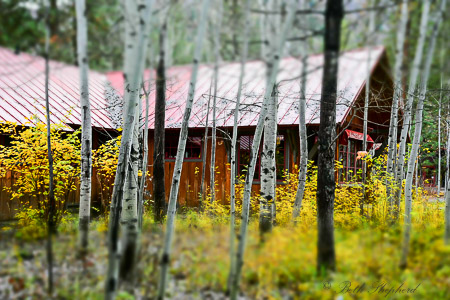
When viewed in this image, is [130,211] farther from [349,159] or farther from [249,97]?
[349,159]

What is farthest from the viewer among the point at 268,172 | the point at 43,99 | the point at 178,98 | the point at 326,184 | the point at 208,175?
the point at 178,98

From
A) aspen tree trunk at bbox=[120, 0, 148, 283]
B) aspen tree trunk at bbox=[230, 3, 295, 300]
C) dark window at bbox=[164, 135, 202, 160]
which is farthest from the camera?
dark window at bbox=[164, 135, 202, 160]

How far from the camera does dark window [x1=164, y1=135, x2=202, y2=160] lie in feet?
36.6

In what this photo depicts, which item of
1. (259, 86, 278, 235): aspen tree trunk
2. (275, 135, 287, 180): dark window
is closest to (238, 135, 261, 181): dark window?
(275, 135, 287, 180): dark window

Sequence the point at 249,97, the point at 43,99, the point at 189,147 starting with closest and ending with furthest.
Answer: the point at 43,99 < the point at 249,97 < the point at 189,147

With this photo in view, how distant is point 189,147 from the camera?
11273 millimetres

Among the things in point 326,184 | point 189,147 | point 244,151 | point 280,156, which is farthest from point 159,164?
point 326,184

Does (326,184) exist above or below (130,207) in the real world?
above

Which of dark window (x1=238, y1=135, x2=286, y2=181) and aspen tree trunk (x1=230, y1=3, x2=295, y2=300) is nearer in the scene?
aspen tree trunk (x1=230, y1=3, x2=295, y2=300)

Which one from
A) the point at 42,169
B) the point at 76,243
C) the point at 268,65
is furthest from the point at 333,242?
the point at 42,169

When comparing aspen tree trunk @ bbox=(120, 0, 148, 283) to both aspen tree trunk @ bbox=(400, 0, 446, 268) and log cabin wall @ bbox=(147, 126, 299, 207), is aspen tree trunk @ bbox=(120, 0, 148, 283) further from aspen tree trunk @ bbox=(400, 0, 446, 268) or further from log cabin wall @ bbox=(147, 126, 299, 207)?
log cabin wall @ bbox=(147, 126, 299, 207)

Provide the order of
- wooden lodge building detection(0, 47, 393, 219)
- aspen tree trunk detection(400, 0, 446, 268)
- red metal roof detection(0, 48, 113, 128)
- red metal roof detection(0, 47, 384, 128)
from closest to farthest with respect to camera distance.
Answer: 1. aspen tree trunk detection(400, 0, 446, 268)
2. red metal roof detection(0, 47, 384, 128)
3. red metal roof detection(0, 48, 113, 128)
4. wooden lodge building detection(0, 47, 393, 219)

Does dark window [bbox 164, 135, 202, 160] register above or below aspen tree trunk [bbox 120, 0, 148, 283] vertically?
above

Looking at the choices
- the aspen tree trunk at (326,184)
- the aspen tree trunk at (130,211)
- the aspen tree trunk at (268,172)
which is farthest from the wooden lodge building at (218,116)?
the aspen tree trunk at (130,211)
